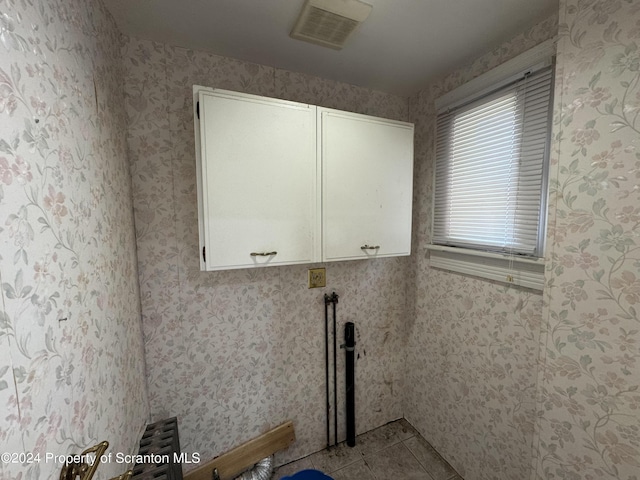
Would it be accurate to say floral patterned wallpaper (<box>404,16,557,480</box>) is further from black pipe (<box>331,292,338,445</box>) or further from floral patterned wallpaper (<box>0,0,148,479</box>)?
floral patterned wallpaper (<box>0,0,148,479</box>)

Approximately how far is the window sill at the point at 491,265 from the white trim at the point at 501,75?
2.72ft

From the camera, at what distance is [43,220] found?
57 centimetres

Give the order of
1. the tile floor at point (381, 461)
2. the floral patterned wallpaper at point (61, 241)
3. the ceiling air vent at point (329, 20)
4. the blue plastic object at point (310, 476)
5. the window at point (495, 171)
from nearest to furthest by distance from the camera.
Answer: the floral patterned wallpaper at point (61, 241)
the ceiling air vent at point (329, 20)
the window at point (495, 171)
the blue plastic object at point (310, 476)
the tile floor at point (381, 461)

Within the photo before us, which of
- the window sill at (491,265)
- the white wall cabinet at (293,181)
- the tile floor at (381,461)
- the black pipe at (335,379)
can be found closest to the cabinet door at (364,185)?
the white wall cabinet at (293,181)

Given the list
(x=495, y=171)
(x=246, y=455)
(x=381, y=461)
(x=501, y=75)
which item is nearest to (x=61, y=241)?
(x=246, y=455)

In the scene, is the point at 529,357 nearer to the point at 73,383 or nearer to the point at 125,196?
the point at 73,383

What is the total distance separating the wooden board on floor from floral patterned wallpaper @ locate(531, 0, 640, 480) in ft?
4.15

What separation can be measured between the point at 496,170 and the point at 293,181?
103 centimetres

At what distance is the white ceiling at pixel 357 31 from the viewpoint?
979mm

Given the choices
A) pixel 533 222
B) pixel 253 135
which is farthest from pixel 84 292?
pixel 533 222

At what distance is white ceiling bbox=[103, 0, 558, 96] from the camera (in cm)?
98

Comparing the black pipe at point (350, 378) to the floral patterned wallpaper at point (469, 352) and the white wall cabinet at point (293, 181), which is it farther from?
the white wall cabinet at point (293, 181)

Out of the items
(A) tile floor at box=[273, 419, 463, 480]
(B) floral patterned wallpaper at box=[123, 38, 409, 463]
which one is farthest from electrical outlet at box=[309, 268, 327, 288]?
(A) tile floor at box=[273, 419, 463, 480]

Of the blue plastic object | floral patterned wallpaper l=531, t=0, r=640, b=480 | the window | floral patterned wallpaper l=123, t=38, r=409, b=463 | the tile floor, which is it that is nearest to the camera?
floral patterned wallpaper l=531, t=0, r=640, b=480
